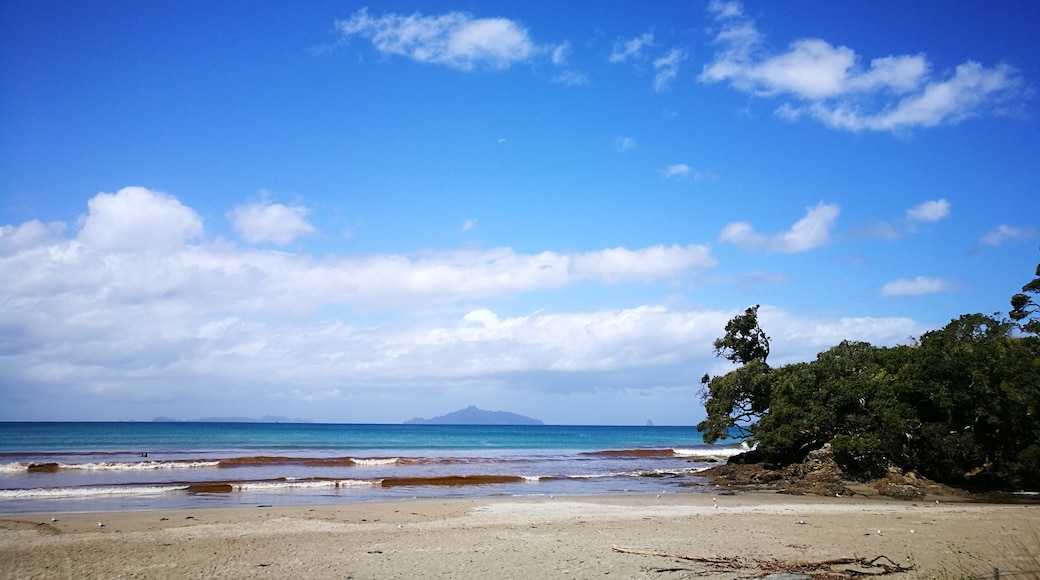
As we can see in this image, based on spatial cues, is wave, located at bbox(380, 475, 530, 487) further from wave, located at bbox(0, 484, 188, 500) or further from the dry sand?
the dry sand

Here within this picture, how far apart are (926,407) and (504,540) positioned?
16256mm

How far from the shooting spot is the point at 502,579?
31.2ft

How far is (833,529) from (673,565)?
19.4ft

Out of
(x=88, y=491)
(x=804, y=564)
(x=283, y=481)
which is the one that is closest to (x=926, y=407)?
(x=804, y=564)

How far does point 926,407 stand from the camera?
21141mm

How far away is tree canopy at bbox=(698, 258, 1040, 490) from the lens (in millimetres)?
18719

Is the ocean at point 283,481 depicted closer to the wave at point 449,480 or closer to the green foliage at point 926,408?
the wave at point 449,480

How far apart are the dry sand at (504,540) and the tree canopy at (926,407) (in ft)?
8.70

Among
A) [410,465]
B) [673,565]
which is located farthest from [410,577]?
[410,465]

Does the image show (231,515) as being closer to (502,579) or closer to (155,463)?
(502,579)

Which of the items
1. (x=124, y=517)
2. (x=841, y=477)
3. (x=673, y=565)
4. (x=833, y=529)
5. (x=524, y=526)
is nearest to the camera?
(x=673, y=565)

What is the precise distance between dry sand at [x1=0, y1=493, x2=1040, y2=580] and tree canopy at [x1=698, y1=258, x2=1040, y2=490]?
265 centimetres

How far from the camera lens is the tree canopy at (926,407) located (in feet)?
61.4

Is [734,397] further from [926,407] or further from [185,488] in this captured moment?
[185,488]
